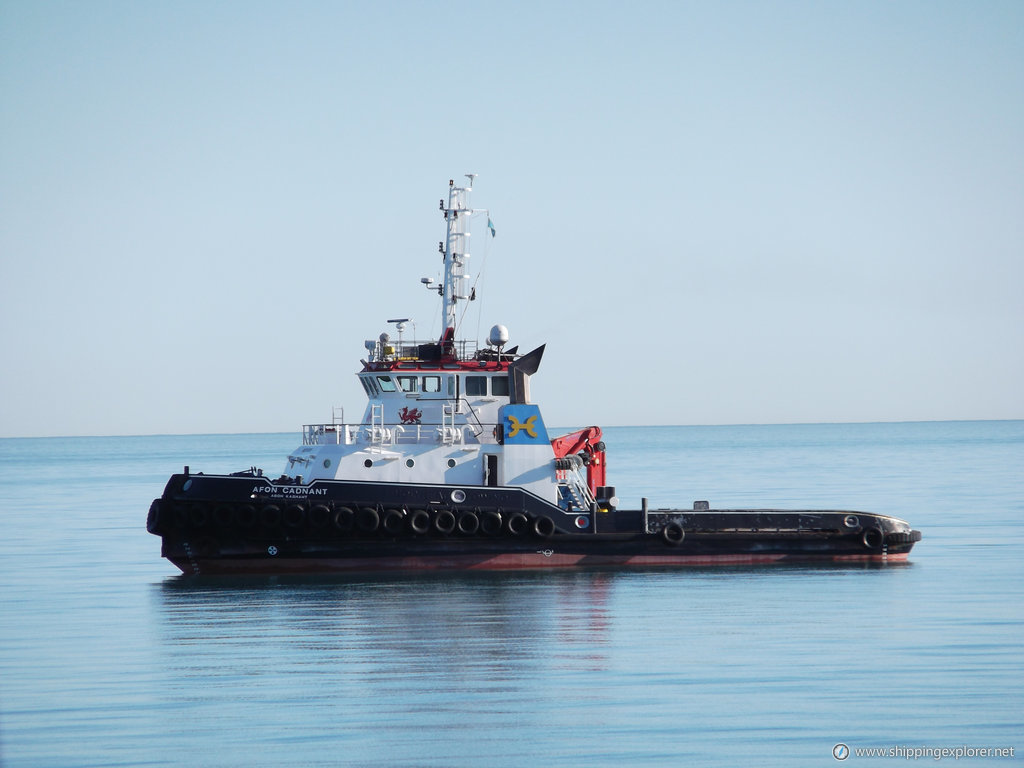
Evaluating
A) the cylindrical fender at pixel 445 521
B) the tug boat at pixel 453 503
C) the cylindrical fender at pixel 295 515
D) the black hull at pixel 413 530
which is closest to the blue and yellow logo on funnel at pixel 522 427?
the tug boat at pixel 453 503

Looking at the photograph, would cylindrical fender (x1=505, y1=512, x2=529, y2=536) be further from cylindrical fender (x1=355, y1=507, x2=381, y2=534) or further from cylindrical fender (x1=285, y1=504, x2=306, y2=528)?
cylindrical fender (x1=285, y1=504, x2=306, y2=528)

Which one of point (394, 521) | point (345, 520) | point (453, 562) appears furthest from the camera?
point (453, 562)

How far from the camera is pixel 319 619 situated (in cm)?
1952

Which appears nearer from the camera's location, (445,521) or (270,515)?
(270,515)

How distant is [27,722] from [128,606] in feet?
26.7

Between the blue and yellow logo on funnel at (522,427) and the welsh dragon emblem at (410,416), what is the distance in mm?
1814

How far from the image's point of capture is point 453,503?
75.2ft

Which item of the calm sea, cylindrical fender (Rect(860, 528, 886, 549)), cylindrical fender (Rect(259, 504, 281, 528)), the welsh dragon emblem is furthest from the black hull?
the welsh dragon emblem

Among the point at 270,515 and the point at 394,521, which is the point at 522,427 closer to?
the point at 394,521

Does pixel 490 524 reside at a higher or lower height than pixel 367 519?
lower

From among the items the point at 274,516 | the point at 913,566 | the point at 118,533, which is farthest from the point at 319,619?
the point at 118,533

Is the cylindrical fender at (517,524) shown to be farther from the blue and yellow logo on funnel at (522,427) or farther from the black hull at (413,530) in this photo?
the blue and yellow logo on funnel at (522,427)

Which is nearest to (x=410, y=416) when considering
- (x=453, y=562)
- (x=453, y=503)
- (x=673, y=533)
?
(x=453, y=503)

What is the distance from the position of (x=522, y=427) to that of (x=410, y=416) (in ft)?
7.74
